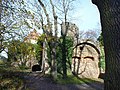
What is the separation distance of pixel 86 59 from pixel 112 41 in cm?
2185

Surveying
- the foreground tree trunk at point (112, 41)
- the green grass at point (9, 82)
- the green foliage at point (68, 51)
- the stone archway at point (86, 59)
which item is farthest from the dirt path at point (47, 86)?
the foreground tree trunk at point (112, 41)

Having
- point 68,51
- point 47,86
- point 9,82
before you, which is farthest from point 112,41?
point 68,51

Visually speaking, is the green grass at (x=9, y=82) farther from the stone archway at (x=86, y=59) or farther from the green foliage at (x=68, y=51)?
the stone archway at (x=86, y=59)

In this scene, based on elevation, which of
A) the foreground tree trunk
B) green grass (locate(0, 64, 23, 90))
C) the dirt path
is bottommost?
the dirt path

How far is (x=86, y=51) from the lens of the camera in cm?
2539

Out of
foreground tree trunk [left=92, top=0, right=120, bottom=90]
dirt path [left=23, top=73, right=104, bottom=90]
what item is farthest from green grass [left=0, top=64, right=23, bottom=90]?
foreground tree trunk [left=92, top=0, right=120, bottom=90]

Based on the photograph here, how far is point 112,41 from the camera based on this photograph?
3703 mm

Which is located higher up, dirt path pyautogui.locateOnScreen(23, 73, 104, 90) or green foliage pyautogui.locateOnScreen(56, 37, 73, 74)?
green foliage pyautogui.locateOnScreen(56, 37, 73, 74)

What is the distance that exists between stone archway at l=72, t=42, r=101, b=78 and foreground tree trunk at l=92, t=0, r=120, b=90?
20910 millimetres

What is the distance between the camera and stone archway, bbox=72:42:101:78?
81.5ft

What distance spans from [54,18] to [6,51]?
1095 cm

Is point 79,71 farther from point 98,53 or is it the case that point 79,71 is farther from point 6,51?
point 6,51

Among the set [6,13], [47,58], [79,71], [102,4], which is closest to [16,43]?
[6,13]

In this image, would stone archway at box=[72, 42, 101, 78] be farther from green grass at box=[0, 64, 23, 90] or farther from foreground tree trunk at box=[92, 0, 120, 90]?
foreground tree trunk at box=[92, 0, 120, 90]
